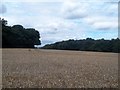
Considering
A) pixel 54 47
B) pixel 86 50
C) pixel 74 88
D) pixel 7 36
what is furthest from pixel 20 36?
pixel 74 88

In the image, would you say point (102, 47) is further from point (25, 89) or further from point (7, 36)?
point (25, 89)

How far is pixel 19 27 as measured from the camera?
69125 mm

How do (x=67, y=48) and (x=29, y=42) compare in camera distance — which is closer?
(x=67, y=48)

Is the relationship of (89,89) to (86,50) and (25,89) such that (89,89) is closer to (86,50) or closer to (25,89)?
(25,89)

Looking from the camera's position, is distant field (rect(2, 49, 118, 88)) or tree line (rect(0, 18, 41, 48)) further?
tree line (rect(0, 18, 41, 48))

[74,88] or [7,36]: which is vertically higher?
[7,36]

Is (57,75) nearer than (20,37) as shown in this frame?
Yes

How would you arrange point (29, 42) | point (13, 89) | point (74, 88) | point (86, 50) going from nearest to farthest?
point (13, 89) < point (74, 88) < point (86, 50) < point (29, 42)

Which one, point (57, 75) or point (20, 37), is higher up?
point (20, 37)

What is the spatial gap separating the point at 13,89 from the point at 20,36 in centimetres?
6086

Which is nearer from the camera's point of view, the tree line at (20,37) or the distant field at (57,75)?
the distant field at (57,75)

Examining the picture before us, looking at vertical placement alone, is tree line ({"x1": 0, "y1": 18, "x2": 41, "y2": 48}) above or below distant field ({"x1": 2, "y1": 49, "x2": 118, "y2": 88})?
above

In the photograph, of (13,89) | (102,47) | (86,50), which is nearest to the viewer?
(13,89)

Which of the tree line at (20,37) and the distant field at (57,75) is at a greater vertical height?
the tree line at (20,37)
